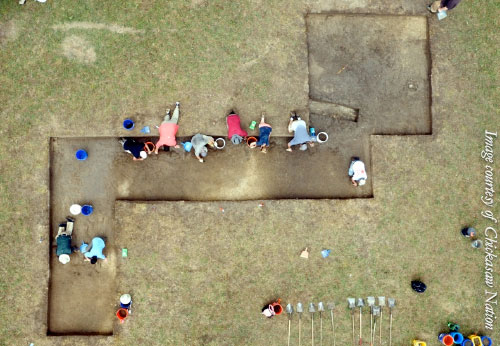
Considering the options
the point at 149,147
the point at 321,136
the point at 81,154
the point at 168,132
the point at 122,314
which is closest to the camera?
the point at 168,132

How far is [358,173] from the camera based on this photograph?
8.61 metres

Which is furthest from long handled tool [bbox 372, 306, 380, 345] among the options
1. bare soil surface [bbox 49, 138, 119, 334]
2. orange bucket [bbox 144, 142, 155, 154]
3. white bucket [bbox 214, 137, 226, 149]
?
orange bucket [bbox 144, 142, 155, 154]

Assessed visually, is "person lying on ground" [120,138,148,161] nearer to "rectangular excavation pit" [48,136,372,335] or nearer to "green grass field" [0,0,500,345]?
"rectangular excavation pit" [48,136,372,335]

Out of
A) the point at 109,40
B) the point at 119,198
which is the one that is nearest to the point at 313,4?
the point at 109,40

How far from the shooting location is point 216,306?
8.77m

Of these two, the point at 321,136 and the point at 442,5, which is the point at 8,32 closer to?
the point at 321,136

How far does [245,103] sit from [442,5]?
5.87 metres

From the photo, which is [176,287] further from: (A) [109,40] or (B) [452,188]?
(B) [452,188]

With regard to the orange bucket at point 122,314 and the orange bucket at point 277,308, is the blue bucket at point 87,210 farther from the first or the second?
the orange bucket at point 277,308

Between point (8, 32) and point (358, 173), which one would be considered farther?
point (8, 32)

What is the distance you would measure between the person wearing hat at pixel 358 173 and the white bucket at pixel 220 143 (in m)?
3.44

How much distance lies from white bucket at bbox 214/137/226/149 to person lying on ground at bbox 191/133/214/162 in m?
0.17

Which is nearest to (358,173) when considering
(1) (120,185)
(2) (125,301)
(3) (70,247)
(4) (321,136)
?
(4) (321,136)

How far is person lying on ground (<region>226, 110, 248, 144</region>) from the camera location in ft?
27.2
